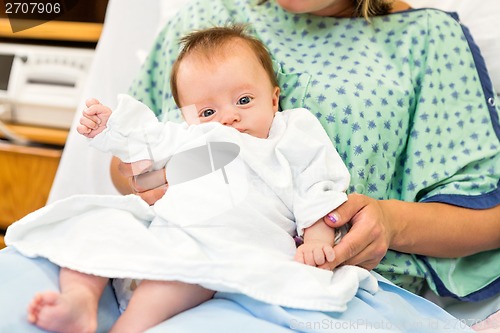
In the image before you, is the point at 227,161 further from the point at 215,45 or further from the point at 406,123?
the point at 406,123

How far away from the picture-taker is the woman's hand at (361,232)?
92 centimetres

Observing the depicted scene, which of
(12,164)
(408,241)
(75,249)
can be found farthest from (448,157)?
(12,164)

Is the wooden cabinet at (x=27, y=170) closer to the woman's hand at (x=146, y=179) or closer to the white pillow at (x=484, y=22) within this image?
the woman's hand at (x=146, y=179)

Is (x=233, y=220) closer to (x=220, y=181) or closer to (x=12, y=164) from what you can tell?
(x=220, y=181)

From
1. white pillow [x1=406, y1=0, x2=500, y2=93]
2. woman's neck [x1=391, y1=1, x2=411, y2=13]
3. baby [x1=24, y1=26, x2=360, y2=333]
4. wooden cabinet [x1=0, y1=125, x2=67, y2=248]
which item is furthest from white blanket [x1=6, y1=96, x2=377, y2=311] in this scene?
wooden cabinet [x1=0, y1=125, x2=67, y2=248]

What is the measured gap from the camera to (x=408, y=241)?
1.08 meters

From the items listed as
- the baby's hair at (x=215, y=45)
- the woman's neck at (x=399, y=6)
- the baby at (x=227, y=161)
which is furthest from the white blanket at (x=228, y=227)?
the woman's neck at (x=399, y=6)

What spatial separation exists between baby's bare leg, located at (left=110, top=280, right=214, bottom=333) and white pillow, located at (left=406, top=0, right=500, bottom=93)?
2.85 feet

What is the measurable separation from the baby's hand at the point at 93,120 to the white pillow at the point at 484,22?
85 centimetres

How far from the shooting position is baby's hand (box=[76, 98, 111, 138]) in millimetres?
876

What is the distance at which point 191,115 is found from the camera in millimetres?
1001

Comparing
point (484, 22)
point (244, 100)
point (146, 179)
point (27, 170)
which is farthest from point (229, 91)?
point (27, 170)

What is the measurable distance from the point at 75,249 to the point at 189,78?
13.0 inches

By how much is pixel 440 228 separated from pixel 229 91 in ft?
1.46
